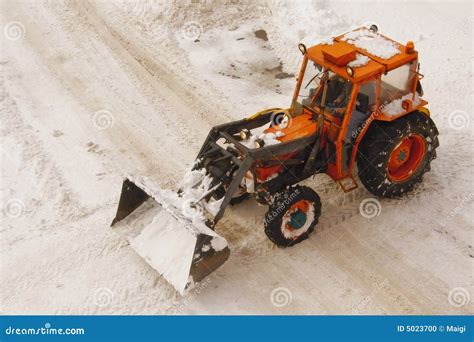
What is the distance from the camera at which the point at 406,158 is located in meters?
8.12

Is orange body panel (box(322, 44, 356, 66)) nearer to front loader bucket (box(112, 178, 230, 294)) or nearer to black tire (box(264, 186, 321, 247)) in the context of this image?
black tire (box(264, 186, 321, 247))

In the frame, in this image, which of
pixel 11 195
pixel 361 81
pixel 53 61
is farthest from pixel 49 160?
pixel 361 81

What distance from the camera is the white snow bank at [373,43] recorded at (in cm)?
746

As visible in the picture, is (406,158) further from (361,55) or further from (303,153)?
(361,55)

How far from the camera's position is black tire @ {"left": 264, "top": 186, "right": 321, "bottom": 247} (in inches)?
281

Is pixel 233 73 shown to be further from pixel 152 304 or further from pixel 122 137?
pixel 152 304

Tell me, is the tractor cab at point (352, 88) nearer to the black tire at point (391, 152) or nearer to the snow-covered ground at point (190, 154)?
the black tire at point (391, 152)

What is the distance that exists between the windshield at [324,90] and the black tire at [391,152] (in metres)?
0.55

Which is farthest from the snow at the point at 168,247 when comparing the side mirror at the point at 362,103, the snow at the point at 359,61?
the snow at the point at 359,61

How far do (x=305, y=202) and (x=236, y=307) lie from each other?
5.11 ft

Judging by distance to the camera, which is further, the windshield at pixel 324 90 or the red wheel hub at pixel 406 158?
the red wheel hub at pixel 406 158

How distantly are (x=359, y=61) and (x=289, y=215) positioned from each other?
210 cm

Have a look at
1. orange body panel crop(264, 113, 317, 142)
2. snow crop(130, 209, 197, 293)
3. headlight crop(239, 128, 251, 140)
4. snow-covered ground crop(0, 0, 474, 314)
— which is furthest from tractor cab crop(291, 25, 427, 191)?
snow crop(130, 209, 197, 293)

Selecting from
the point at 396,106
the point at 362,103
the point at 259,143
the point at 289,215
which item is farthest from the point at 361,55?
the point at 289,215
